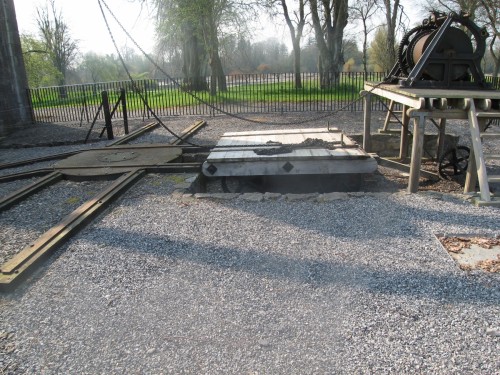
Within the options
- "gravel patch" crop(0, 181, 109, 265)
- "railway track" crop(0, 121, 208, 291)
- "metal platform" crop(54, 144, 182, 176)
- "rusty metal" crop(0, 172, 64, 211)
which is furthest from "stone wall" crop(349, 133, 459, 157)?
"rusty metal" crop(0, 172, 64, 211)

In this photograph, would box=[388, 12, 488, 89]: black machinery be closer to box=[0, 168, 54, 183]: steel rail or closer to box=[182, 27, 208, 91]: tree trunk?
box=[0, 168, 54, 183]: steel rail

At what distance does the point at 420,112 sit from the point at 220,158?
9.83 feet

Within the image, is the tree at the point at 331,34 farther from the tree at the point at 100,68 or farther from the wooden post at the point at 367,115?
the tree at the point at 100,68

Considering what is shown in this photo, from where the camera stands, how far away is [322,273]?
142 inches

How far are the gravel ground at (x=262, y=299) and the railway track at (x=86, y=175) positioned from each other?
164 millimetres

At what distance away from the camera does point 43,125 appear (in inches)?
609

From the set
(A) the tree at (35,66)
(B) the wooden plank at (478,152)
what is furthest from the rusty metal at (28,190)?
(A) the tree at (35,66)

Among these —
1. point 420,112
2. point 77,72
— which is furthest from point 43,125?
point 77,72

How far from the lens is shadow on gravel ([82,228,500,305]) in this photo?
325 cm

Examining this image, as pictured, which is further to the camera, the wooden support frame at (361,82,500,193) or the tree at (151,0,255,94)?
the tree at (151,0,255,94)

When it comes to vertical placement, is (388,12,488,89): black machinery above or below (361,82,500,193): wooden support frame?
above

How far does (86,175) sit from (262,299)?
4894 millimetres

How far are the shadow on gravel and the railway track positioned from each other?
65 centimetres

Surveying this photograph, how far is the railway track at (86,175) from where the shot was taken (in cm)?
395
